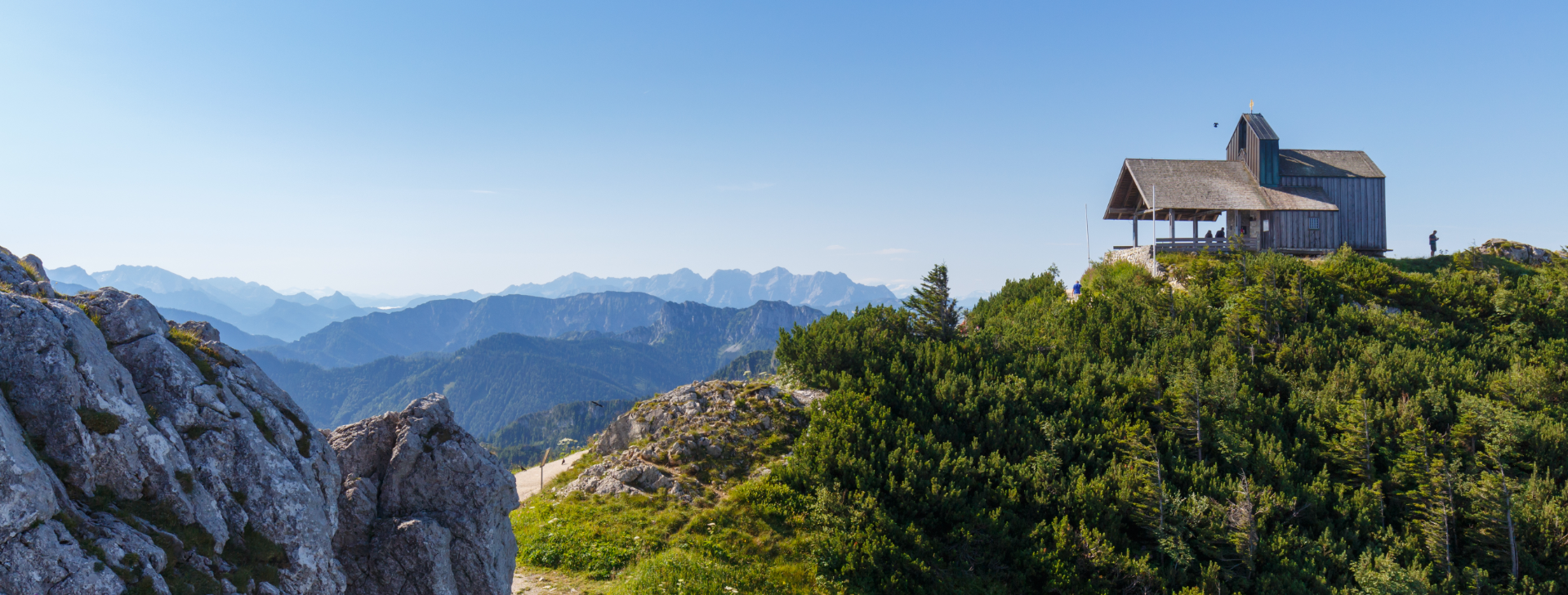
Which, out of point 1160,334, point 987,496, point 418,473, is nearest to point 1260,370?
point 1160,334

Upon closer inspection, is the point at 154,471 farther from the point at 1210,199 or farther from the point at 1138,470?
the point at 1210,199

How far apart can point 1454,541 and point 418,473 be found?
2432 centimetres

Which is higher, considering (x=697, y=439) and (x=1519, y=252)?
(x=1519, y=252)

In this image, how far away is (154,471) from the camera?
8320mm

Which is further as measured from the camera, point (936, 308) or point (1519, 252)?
point (1519, 252)

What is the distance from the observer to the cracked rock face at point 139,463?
275 inches

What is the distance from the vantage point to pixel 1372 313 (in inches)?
1032

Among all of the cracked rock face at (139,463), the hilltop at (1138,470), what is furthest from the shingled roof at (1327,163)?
the cracked rock face at (139,463)

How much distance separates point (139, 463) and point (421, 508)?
439 cm

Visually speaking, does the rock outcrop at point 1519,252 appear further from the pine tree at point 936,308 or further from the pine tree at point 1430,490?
the pine tree at point 936,308

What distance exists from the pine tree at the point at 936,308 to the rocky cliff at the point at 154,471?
1942 cm

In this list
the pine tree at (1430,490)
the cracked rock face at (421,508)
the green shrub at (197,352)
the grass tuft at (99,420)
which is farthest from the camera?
the pine tree at (1430,490)

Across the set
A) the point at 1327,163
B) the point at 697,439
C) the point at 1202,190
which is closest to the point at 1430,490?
the point at 697,439

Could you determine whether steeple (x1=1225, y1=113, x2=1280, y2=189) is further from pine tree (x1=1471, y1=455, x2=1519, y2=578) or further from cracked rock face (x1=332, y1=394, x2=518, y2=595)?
cracked rock face (x1=332, y1=394, x2=518, y2=595)
